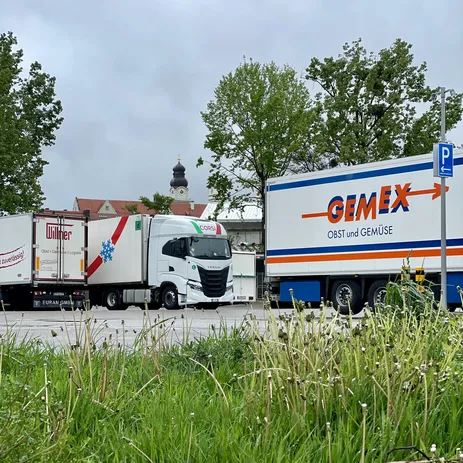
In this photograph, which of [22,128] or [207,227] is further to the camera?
[22,128]

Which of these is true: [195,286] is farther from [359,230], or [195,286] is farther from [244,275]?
[244,275]

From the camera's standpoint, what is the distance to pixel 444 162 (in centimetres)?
1930

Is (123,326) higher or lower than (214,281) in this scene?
lower

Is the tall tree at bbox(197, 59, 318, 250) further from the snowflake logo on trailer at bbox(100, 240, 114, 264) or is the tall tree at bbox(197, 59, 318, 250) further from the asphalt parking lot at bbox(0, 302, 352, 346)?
the asphalt parking lot at bbox(0, 302, 352, 346)

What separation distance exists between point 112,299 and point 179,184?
148511 mm

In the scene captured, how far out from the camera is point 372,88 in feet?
133

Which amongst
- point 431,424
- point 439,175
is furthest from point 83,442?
point 439,175

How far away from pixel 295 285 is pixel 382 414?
20559mm

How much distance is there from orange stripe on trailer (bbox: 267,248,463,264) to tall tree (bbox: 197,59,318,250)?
1404 centimetres

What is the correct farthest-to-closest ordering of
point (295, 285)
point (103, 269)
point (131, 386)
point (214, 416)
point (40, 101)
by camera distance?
1. point (40, 101)
2. point (103, 269)
3. point (295, 285)
4. point (131, 386)
5. point (214, 416)

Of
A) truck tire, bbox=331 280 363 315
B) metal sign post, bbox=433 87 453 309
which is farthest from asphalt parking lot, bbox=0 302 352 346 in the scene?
truck tire, bbox=331 280 363 315

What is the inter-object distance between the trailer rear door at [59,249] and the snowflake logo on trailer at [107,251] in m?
1.00

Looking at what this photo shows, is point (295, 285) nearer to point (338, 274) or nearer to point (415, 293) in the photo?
point (338, 274)

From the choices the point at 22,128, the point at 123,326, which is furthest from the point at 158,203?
the point at 123,326
